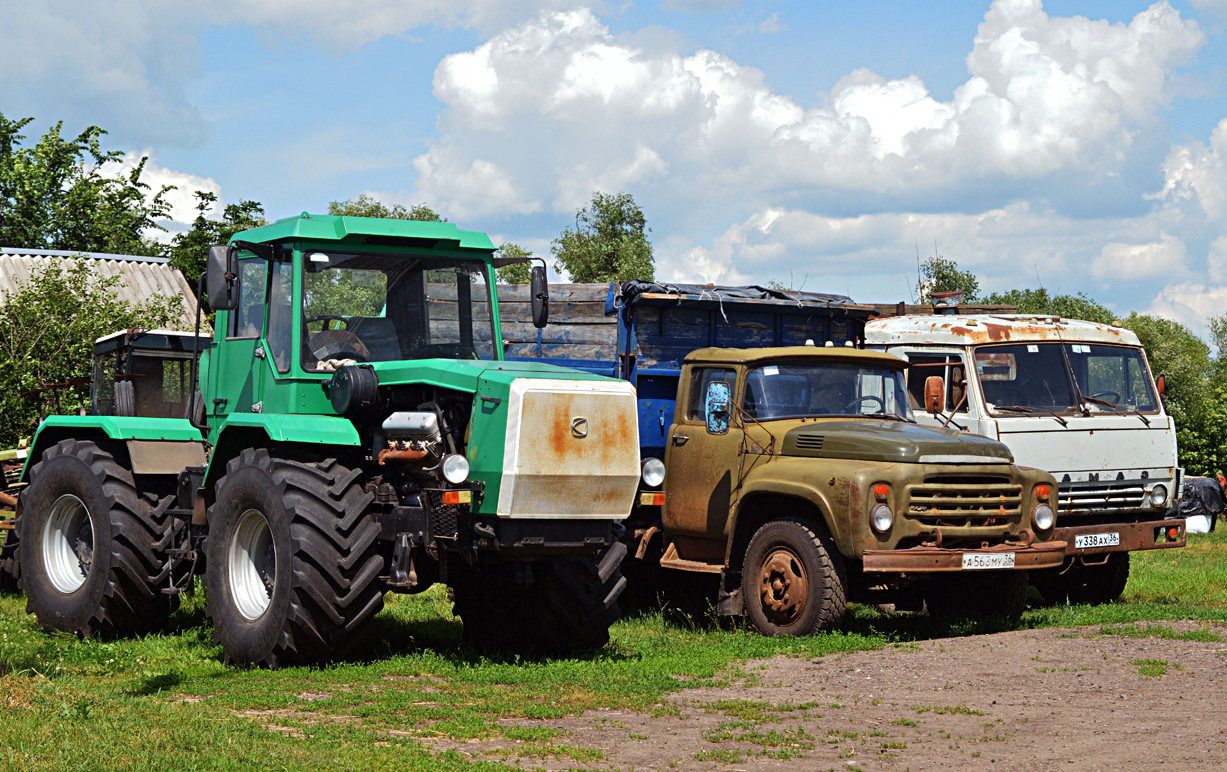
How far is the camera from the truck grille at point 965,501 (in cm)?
970

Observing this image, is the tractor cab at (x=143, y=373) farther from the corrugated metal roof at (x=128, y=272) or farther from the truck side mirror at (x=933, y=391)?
the corrugated metal roof at (x=128, y=272)

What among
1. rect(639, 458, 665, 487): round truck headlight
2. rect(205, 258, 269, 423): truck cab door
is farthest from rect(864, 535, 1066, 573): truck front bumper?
rect(205, 258, 269, 423): truck cab door

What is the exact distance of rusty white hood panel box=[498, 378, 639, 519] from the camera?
7.90 meters

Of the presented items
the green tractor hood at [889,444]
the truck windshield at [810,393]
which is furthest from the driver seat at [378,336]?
the green tractor hood at [889,444]

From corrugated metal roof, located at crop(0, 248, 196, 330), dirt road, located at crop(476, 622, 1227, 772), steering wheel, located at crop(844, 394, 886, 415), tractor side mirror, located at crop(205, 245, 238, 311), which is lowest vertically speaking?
dirt road, located at crop(476, 622, 1227, 772)

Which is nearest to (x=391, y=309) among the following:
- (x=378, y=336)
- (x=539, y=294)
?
(x=378, y=336)

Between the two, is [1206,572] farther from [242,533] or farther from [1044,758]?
[242,533]

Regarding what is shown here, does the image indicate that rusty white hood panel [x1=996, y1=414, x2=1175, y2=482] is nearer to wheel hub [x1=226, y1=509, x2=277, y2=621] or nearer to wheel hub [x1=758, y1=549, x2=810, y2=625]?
wheel hub [x1=758, y1=549, x2=810, y2=625]

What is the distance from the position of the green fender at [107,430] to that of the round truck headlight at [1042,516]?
22.2ft

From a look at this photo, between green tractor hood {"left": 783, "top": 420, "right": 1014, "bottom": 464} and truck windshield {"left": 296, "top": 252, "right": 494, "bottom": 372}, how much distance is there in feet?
8.96

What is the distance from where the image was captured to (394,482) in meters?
8.70

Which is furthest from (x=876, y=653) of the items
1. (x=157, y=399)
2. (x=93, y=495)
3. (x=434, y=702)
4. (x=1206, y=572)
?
(x=157, y=399)

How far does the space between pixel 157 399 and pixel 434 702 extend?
9.78 m

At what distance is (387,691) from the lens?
7840 mm
